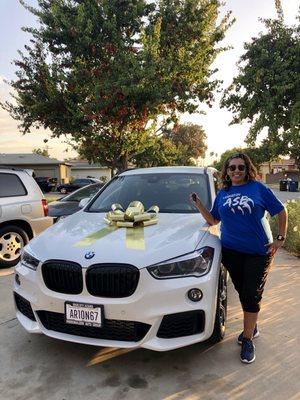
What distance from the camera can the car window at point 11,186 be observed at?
6.95 metres

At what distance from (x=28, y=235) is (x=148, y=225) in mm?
3840

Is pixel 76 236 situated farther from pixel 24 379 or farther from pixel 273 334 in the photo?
pixel 273 334

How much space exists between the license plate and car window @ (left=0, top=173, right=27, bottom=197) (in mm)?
4167

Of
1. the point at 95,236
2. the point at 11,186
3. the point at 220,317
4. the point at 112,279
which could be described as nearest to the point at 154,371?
the point at 220,317

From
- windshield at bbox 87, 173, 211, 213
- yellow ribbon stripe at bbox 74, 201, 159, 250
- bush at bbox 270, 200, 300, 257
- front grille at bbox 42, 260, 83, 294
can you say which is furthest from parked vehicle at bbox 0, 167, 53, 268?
bush at bbox 270, 200, 300, 257

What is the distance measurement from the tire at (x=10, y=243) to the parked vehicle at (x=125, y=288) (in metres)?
3.32

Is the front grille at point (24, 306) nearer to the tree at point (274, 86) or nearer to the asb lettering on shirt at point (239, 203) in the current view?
the asb lettering on shirt at point (239, 203)

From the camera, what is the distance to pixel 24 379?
327 cm

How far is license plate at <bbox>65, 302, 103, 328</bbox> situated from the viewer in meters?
3.17

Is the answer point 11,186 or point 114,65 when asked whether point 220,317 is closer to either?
point 11,186

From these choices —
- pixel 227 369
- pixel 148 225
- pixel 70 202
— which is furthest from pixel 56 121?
pixel 227 369

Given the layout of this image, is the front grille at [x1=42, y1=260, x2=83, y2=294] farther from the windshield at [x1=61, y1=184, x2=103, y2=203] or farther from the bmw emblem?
the windshield at [x1=61, y1=184, x2=103, y2=203]

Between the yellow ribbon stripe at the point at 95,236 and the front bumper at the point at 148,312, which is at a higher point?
the yellow ribbon stripe at the point at 95,236

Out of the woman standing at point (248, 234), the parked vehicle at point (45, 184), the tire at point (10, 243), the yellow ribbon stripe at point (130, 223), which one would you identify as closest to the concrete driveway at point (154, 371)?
the woman standing at point (248, 234)
